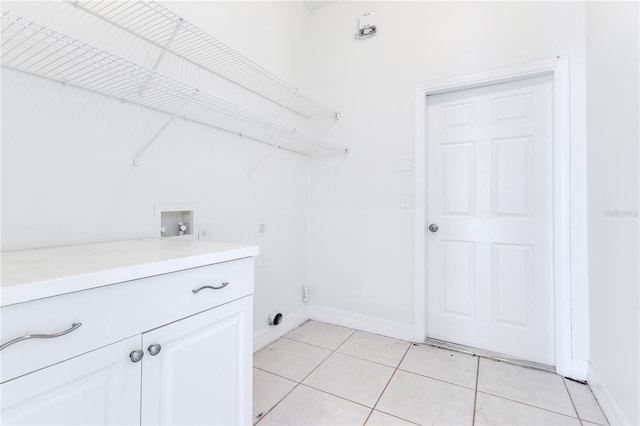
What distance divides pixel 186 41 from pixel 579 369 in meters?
2.83

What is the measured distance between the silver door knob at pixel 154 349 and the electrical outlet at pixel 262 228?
1261 mm

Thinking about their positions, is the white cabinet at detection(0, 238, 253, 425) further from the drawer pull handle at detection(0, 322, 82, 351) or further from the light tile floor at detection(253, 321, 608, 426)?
the light tile floor at detection(253, 321, 608, 426)

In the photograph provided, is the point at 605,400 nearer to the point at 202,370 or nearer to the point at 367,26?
the point at 202,370

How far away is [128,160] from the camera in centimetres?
131

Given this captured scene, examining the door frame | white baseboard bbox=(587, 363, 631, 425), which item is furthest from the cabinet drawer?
the door frame

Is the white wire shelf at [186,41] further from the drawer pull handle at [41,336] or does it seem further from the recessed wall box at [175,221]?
the drawer pull handle at [41,336]

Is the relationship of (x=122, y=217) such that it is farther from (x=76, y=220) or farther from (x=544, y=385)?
(x=544, y=385)

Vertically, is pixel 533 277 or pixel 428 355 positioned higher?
pixel 533 277

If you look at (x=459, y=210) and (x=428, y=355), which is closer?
(x=428, y=355)

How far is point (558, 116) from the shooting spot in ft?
5.76

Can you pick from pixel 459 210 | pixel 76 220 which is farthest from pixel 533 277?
pixel 76 220

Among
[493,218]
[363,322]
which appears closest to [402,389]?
[363,322]

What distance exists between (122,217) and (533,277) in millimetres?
2374

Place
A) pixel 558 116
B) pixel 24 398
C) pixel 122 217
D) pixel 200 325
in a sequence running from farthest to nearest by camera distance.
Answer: pixel 558 116 → pixel 122 217 → pixel 200 325 → pixel 24 398
